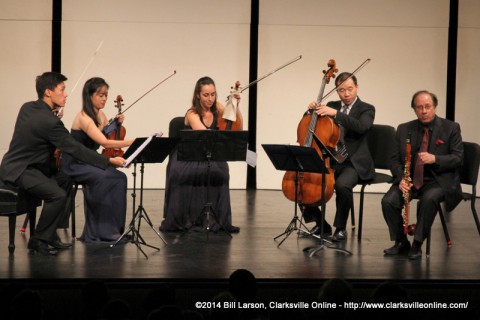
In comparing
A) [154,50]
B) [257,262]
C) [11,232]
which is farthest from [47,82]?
[154,50]

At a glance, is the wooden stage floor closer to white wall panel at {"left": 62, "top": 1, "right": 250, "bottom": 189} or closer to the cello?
the cello

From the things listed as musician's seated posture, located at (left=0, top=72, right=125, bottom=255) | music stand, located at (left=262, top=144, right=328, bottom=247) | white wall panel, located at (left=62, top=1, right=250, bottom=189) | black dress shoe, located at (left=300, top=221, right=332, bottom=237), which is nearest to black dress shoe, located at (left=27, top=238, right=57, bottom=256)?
musician's seated posture, located at (left=0, top=72, right=125, bottom=255)

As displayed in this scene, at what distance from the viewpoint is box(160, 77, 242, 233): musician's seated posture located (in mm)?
6297

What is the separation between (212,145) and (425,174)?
161cm

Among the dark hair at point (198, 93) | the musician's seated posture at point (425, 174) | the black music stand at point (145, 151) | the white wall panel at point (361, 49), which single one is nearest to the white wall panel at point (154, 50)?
the white wall panel at point (361, 49)

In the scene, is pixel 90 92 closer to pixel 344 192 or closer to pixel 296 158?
pixel 296 158

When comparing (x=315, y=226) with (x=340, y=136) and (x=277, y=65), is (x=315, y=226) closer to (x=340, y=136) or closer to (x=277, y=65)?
(x=340, y=136)

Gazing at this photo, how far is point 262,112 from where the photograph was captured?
908 centimetres

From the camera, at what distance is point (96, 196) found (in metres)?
5.81

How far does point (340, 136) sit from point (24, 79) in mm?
4387

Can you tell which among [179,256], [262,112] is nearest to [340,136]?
[179,256]

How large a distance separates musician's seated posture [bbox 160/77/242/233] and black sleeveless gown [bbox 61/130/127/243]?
0.61 m

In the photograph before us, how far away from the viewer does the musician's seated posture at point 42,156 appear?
17.4 ft

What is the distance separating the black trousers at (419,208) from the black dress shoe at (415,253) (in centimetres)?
7
